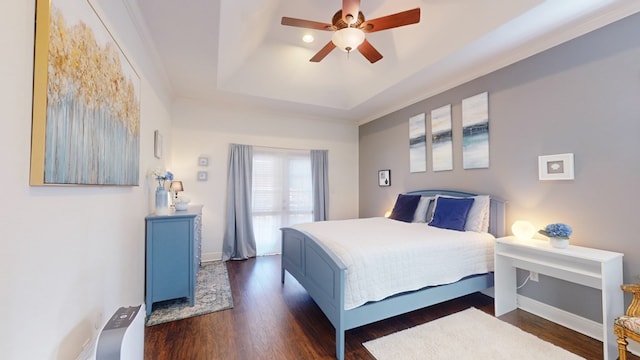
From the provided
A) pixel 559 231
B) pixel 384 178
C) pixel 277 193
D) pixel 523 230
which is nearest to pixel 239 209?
pixel 277 193

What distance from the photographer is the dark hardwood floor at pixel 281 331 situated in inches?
77.2

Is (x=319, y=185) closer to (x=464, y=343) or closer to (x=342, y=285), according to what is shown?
(x=342, y=285)

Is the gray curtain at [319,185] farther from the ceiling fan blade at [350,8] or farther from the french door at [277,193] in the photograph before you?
the ceiling fan blade at [350,8]

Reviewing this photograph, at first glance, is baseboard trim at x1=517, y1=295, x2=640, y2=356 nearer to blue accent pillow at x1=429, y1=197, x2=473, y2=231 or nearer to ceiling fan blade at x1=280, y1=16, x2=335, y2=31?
blue accent pillow at x1=429, y1=197, x2=473, y2=231

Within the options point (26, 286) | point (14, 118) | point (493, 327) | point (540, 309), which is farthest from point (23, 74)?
point (540, 309)

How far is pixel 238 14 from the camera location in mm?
2387

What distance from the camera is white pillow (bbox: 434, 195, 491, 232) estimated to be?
2.88m

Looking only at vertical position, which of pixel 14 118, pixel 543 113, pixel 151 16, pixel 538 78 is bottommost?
pixel 14 118

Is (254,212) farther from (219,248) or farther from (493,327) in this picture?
(493,327)

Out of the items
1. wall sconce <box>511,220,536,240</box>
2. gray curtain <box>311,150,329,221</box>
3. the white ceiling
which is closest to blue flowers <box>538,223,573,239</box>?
wall sconce <box>511,220,536,240</box>

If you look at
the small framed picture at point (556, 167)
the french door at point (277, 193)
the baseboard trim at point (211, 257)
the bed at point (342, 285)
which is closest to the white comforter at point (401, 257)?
the bed at point (342, 285)

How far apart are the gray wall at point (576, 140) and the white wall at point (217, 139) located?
2.93 meters

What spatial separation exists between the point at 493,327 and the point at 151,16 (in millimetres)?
4038

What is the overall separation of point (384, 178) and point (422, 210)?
127cm
